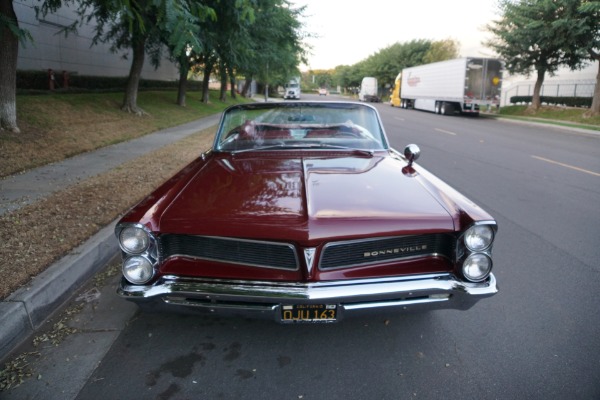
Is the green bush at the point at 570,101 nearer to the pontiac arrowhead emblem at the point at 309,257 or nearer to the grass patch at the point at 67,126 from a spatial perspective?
the grass patch at the point at 67,126

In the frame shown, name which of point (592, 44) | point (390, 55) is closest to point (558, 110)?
point (592, 44)

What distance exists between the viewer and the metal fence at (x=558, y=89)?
3106 centimetres

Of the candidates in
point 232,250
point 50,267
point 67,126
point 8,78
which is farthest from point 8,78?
point 232,250

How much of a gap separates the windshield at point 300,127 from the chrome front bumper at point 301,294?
175 centimetres

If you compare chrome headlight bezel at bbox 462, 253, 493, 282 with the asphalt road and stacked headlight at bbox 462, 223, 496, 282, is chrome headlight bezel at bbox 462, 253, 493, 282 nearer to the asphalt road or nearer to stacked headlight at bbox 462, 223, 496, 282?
stacked headlight at bbox 462, 223, 496, 282

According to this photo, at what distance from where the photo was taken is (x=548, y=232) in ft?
16.9

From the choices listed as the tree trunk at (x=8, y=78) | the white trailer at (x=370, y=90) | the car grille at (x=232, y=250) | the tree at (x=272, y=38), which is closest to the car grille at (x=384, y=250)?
the car grille at (x=232, y=250)

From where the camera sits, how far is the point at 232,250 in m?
2.59

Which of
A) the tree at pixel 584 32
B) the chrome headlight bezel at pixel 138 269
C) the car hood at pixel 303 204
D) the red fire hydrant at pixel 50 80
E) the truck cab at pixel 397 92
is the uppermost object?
the tree at pixel 584 32

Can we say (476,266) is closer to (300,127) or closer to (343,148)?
(343,148)

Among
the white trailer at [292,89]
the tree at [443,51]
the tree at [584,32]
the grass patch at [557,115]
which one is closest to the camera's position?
the tree at [584,32]

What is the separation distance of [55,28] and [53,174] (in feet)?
41.9

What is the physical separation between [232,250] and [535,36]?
91.2 ft

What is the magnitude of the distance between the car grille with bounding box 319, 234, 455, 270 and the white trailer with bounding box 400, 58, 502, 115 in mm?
27183
